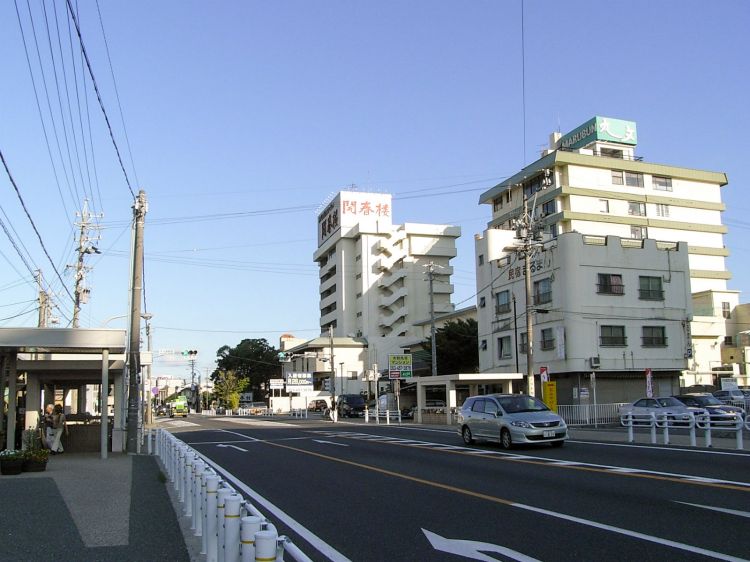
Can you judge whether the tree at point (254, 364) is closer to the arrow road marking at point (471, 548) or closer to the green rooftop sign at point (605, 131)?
the green rooftop sign at point (605, 131)

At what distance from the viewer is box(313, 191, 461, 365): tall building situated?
3912 inches

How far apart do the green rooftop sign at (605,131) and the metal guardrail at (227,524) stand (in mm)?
75252

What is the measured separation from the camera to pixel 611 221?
74125 mm

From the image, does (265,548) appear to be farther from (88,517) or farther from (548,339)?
(548,339)

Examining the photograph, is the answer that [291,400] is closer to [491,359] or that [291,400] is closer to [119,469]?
[491,359]

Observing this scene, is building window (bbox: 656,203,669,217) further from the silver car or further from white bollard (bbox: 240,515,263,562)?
white bollard (bbox: 240,515,263,562)

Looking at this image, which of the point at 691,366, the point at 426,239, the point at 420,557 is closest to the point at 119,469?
the point at 420,557

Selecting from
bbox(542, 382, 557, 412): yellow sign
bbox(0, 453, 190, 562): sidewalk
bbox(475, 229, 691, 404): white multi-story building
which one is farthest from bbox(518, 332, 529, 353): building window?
bbox(0, 453, 190, 562): sidewalk

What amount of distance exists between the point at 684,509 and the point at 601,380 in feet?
121

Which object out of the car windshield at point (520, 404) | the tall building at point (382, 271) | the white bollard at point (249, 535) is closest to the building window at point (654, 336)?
the car windshield at point (520, 404)

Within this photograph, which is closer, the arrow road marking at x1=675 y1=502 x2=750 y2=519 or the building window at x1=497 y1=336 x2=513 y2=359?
the arrow road marking at x1=675 y1=502 x2=750 y2=519

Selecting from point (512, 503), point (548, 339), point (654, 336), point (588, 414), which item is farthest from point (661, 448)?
point (654, 336)

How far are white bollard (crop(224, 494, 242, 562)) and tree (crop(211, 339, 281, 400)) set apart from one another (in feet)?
400

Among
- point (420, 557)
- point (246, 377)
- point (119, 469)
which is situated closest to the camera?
point (420, 557)
